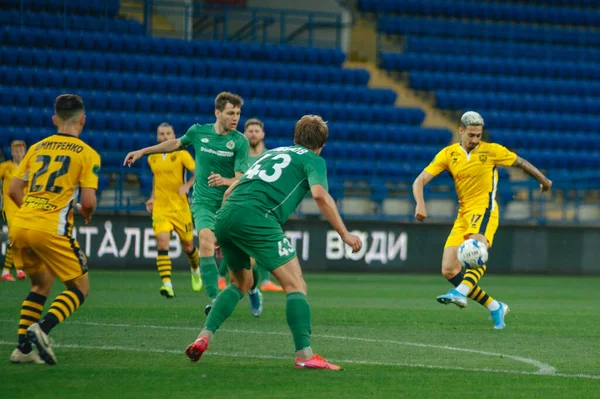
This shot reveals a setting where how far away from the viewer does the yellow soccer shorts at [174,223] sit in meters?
14.3

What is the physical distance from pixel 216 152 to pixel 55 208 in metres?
4.28

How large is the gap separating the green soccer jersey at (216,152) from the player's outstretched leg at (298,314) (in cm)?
415

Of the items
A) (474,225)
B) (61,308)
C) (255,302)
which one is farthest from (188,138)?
(61,308)

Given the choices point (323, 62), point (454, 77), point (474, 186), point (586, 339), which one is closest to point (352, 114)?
point (323, 62)

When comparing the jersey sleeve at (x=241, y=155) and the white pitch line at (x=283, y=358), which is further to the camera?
the jersey sleeve at (x=241, y=155)

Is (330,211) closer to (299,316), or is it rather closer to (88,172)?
(299,316)

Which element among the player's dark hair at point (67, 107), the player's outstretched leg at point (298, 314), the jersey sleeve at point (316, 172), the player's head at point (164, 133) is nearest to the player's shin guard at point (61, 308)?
the player's dark hair at point (67, 107)

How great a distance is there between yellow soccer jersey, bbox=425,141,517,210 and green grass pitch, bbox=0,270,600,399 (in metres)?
1.37

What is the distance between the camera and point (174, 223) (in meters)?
14.3

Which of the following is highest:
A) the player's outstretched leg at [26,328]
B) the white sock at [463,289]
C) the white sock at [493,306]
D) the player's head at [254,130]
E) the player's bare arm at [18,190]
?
the player's head at [254,130]

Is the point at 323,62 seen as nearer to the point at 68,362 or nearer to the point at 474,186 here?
the point at 474,186


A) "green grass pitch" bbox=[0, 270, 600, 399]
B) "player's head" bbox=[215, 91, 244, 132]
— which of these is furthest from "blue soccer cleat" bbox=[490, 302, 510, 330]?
"player's head" bbox=[215, 91, 244, 132]

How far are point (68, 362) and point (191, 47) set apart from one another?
19144mm

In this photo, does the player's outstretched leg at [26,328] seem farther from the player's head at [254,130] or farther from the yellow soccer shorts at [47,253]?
the player's head at [254,130]
